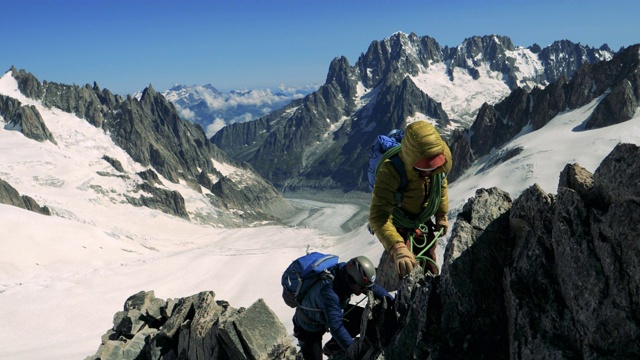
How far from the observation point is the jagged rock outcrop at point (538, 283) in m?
6.45

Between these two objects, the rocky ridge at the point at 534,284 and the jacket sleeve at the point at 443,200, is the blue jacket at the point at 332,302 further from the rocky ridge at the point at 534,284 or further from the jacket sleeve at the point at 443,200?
the jacket sleeve at the point at 443,200

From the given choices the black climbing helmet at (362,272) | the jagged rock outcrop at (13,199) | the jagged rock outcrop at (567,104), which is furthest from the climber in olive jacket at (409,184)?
the jagged rock outcrop at (13,199)

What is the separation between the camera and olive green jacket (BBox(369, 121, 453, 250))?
8.85m

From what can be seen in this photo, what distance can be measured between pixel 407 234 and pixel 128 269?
84.8 metres

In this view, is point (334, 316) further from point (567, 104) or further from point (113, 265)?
point (567, 104)

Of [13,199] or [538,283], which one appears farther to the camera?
[13,199]

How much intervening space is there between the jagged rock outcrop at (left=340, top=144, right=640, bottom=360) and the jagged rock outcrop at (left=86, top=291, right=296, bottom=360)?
27.9 ft

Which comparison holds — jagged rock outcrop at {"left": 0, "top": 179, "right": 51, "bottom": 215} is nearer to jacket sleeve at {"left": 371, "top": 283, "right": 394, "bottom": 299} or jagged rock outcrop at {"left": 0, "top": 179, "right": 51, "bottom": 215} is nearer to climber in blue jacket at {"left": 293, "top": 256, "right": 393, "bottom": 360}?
climber in blue jacket at {"left": 293, "top": 256, "right": 393, "bottom": 360}

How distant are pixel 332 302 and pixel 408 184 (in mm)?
3156

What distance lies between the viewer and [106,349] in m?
22.6

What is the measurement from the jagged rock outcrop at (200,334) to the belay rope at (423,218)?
8.28m

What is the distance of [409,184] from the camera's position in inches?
392

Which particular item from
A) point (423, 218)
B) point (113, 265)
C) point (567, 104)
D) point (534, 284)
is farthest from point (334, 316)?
point (567, 104)

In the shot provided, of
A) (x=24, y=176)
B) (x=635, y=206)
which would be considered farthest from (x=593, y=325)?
(x=24, y=176)
